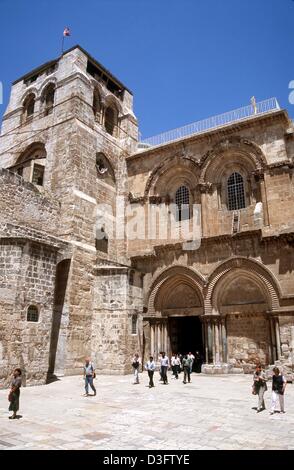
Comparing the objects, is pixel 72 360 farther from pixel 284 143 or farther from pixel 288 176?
pixel 284 143

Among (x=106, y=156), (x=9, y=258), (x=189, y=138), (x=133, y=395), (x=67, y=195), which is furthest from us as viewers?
(x=106, y=156)

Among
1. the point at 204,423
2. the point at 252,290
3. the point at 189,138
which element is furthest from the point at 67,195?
the point at 204,423

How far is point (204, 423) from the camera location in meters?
7.52

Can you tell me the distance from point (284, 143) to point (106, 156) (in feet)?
32.8

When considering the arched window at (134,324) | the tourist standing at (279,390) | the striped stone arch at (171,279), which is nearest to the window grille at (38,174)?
the striped stone arch at (171,279)

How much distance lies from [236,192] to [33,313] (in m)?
11.5

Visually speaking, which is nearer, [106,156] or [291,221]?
[291,221]

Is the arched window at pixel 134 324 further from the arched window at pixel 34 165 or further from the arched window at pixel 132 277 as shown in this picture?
the arched window at pixel 34 165

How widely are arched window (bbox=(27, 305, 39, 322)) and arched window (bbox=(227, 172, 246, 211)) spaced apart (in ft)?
35.3

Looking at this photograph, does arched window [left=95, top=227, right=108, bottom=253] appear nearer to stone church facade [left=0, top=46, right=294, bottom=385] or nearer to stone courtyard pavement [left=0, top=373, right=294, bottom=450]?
stone church facade [left=0, top=46, right=294, bottom=385]

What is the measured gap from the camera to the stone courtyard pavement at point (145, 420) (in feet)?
20.0

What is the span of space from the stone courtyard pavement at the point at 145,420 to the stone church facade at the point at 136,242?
12.2 ft

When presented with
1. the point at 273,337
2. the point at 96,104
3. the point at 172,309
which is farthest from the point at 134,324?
the point at 96,104

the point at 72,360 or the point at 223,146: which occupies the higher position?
the point at 223,146
